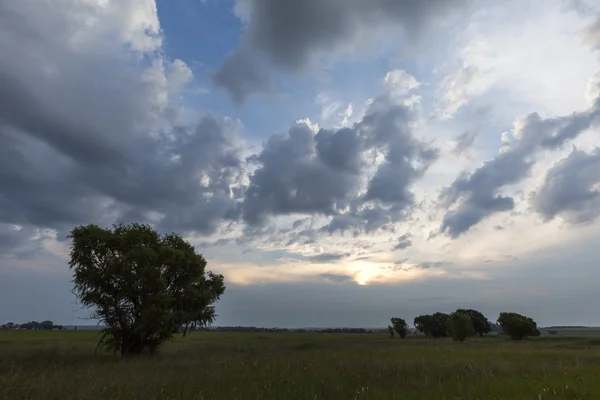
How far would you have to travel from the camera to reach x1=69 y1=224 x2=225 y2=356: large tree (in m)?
27.1

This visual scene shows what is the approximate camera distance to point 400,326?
3967 inches

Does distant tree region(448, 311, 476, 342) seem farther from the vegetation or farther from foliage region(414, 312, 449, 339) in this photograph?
foliage region(414, 312, 449, 339)

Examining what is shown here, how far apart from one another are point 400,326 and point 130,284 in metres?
87.2

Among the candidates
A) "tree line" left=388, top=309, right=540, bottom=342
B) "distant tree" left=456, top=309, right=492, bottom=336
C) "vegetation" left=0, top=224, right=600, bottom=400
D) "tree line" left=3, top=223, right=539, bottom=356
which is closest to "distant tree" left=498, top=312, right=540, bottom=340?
"tree line" left=388, top=309, right=540, bottom=342

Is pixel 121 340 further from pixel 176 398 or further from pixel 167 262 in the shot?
pixel 176 398

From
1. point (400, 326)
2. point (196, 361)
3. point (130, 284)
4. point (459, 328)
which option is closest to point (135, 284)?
point (130, 284)

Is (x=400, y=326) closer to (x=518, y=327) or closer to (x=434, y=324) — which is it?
(x=434, y=324)

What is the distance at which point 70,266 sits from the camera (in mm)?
27984

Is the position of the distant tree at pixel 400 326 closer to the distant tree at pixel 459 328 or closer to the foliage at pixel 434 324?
the foliage at pixel 434 324

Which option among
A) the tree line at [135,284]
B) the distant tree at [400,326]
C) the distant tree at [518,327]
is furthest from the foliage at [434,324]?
the tree line at [135,284]

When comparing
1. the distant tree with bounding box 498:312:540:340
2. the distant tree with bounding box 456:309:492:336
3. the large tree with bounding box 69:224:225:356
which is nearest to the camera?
the large tree with bounding box 69:224:225:356

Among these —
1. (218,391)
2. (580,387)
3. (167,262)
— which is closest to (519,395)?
(580,387)

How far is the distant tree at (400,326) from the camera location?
329 feet

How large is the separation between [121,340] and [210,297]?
6.99 meters
